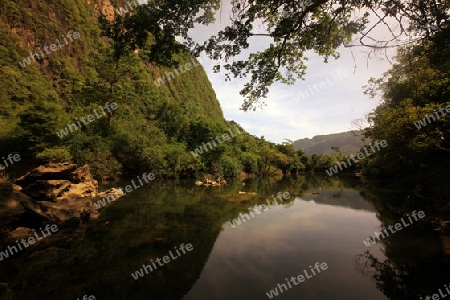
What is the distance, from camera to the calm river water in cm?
570

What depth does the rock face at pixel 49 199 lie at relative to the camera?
911 cm

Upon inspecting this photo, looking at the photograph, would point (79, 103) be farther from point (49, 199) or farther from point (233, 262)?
point (233, 262)

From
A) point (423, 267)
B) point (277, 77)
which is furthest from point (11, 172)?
point (423, 267)

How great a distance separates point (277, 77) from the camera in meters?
9.71

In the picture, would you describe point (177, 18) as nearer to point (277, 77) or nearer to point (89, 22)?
point (277, 77)

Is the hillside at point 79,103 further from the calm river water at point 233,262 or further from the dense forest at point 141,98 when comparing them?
the calm river water at point 233,262

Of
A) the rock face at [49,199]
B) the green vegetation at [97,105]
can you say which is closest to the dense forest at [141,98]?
the green vegetation at [97,105]

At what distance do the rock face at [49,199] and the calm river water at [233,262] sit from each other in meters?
1.50

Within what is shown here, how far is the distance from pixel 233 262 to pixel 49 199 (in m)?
12.2

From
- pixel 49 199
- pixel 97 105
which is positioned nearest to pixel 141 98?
pixel 97 105

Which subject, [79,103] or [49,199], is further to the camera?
[79,103]

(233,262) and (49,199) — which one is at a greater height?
(49,199)

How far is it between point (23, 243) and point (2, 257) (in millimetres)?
1196

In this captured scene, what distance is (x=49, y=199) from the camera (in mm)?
13750
